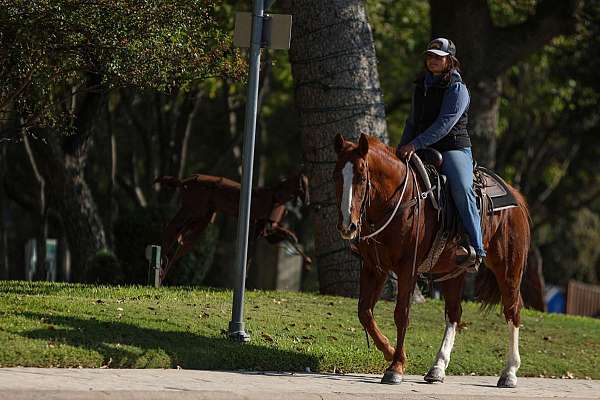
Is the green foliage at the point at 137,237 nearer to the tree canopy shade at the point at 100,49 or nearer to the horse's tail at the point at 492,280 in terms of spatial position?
the tree canopy shade at the point at 100,49

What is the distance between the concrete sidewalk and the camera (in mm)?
8672

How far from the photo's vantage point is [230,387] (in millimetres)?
9648

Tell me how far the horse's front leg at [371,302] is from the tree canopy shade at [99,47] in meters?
3.45

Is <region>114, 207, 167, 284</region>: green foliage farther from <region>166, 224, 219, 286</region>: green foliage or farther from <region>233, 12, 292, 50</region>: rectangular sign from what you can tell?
<region>233, 12, 292, 50</region>: rectangular sign

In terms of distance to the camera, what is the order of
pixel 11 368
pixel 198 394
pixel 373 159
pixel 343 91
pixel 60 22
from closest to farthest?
pixel 198 394
pixel 11 368
pixel 373 159
pixel 60 22
pixel 343 91

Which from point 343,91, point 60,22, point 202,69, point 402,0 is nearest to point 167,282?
point 343,91

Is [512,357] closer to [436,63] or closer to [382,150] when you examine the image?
[382,150]

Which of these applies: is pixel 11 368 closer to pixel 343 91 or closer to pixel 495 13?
pixel 343 91

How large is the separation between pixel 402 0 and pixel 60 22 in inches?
782

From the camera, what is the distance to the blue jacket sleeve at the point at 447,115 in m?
11.6

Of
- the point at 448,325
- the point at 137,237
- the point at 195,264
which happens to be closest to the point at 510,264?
the point at 448,325

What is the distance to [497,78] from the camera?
68.8ft

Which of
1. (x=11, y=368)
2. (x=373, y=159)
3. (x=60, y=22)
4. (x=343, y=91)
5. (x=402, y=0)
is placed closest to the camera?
(x=11, y=368)

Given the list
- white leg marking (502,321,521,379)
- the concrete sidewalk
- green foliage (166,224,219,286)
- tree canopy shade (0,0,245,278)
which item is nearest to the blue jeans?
white leg marking (502,321,521,379)
